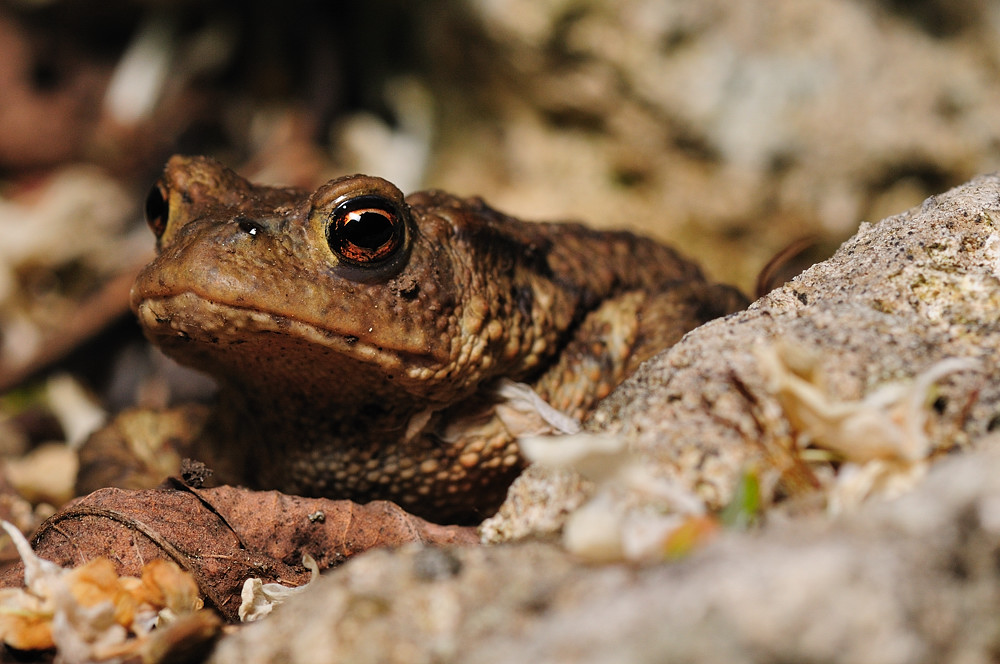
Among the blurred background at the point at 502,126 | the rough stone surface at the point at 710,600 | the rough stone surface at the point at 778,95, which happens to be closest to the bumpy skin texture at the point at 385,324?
the rough stone surface at the point at 710,600

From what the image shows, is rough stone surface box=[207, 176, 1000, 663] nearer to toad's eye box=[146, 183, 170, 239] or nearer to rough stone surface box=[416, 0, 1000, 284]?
toad's eye box=[146, 183, 170, 239]

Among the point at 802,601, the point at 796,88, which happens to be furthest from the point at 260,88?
the point at 802,601

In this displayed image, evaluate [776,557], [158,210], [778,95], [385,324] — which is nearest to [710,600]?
[776,557]

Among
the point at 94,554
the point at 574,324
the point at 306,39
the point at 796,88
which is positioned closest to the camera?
the point at 94,554

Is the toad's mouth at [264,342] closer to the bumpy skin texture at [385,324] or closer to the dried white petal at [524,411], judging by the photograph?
the bumpy skin texture at [385,324]

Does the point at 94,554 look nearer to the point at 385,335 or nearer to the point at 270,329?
the point at 270,329

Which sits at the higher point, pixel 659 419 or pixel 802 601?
pixel 659 419
